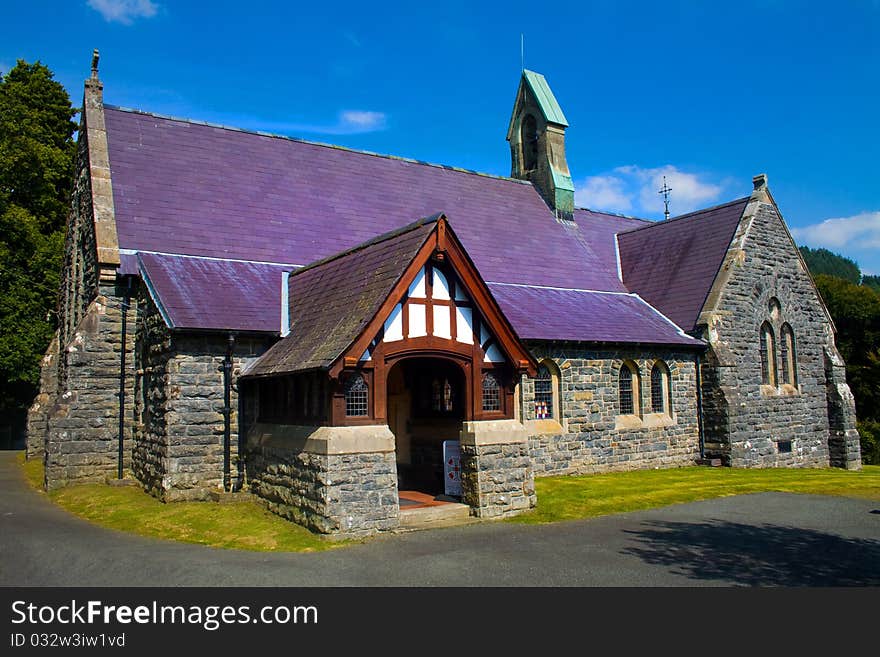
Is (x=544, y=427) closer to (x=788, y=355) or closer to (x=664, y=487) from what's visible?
(x=664, y=487)

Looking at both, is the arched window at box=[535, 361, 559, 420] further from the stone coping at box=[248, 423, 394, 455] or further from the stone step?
the stone coping at box=[248, 423, 394, 455]

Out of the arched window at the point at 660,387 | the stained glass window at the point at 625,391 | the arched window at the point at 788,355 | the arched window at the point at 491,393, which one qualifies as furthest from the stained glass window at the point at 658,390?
the arched window at the point at 491,393

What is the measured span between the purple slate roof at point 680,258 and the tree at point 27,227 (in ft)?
79.4

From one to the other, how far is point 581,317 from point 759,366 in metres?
6.99

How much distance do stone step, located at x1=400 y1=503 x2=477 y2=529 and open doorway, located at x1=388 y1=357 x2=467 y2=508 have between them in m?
1.75

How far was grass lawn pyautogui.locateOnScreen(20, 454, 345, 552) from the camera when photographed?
11.2m

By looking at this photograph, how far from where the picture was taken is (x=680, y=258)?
25.6 meters

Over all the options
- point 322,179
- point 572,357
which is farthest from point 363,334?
point 322,179

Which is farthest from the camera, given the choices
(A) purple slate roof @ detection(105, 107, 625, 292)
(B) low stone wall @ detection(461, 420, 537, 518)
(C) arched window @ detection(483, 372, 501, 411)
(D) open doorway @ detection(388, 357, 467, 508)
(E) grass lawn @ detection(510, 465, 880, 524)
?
(A) purple slate roof @ detection(105, 107, 625, 292)

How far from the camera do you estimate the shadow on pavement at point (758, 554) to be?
9.13 m

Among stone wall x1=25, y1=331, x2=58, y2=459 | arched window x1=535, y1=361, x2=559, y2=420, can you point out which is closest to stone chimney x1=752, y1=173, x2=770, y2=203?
arched window x1=535, y1=361, x2=559, y2=420

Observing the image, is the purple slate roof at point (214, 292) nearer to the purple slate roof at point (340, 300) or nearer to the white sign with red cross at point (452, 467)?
the purple slate roof at point (340, 300)

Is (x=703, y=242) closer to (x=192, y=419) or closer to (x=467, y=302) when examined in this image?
(x=467, y=302)
